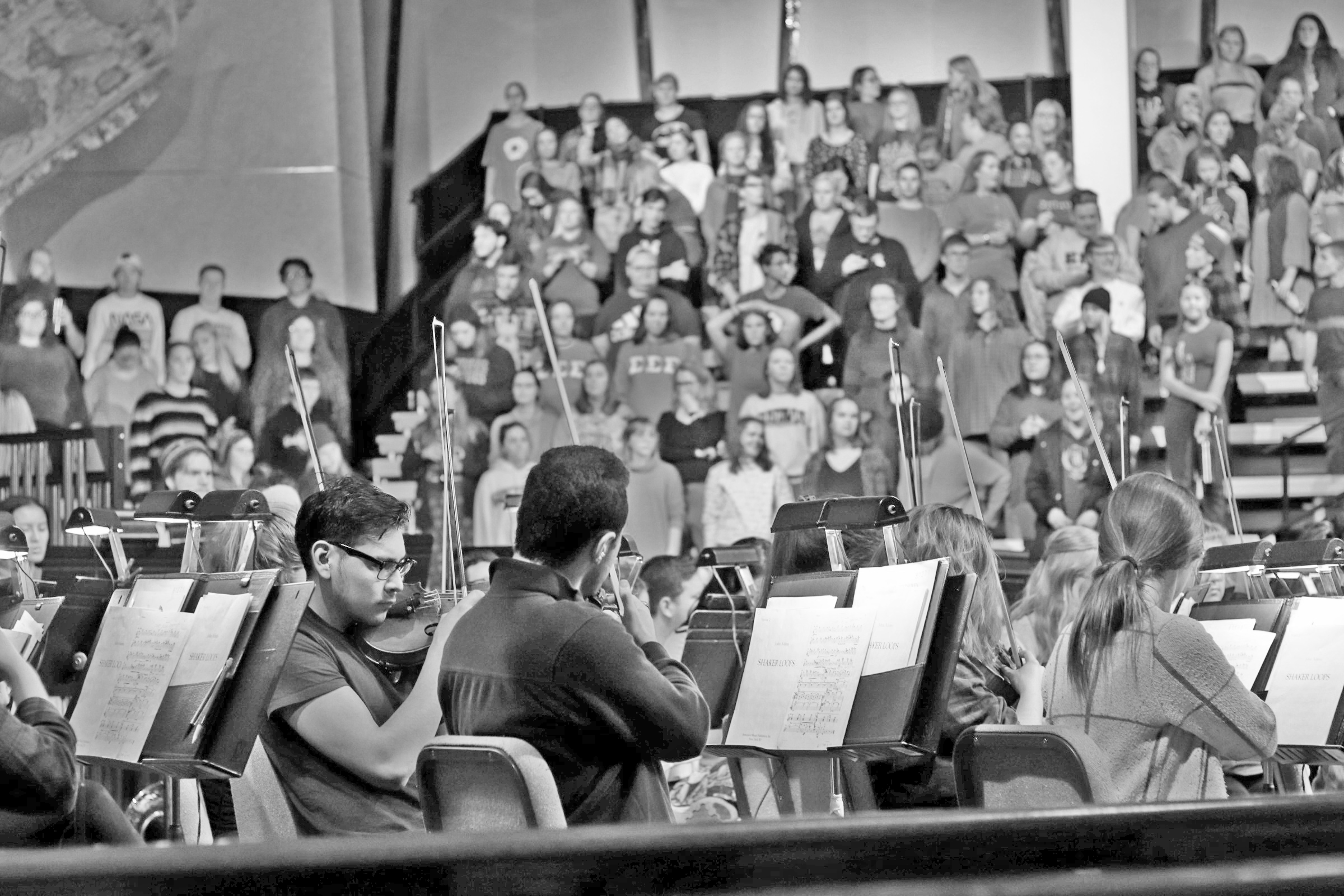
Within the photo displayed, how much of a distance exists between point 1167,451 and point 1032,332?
0.90 meters

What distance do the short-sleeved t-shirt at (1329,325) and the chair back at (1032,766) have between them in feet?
21.2

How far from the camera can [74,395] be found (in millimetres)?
8961

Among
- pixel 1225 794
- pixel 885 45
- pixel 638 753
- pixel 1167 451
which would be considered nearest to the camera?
pixel 638 753

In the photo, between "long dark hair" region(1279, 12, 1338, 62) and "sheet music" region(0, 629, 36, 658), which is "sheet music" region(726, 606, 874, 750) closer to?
"sheet music" region(0, 629, 36, 658)

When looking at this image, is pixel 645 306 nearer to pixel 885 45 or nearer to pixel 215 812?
pixel 885 45

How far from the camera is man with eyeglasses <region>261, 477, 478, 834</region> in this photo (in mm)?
2396

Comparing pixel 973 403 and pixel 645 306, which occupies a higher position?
pixel 645 306

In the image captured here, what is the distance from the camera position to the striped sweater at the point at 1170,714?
2422 mm

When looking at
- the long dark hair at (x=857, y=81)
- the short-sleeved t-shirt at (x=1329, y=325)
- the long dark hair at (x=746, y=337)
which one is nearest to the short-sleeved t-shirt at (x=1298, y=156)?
the short-sleeved t-shirt at (x=1329, y=325)

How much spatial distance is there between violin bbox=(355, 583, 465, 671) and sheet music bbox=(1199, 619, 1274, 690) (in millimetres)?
1474

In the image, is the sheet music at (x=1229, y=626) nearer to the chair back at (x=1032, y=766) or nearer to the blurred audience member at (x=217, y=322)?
the chair back at (x=1032, y=766)

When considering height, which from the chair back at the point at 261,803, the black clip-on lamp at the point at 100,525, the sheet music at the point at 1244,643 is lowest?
the chair back at the point at 261,803

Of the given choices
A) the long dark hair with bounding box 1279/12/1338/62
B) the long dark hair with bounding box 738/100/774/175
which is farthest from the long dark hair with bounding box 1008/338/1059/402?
the long dark hair with bounding box 1279/12/1338/62

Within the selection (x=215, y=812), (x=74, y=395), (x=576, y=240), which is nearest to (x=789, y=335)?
(x=576, y=240)
